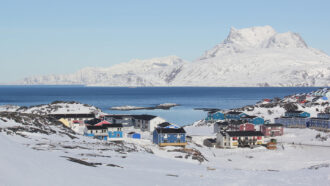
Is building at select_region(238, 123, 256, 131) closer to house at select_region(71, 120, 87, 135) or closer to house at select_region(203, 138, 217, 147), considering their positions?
house at select_region(203, 138, 217, 147)

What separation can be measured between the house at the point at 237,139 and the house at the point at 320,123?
1818 centimetres

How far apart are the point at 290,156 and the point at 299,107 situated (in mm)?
52483

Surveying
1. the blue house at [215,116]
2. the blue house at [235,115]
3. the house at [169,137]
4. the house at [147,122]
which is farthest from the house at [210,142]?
the blue house at [215,116]

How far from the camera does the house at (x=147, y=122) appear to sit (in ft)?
239

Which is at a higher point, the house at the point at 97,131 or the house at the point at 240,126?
the house at the point at 97,131

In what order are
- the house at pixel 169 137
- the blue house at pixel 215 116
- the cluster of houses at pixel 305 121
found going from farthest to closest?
1. the blue house at pixel 215 116
2. the cluster of houses at pixel 305 121
3. the house at pixel 169 137

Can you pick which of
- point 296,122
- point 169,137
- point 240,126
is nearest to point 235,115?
point 296,122

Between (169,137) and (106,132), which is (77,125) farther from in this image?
(169,137)

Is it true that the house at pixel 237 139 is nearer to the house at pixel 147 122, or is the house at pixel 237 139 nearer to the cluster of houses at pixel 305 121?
the house at pixel 147 122

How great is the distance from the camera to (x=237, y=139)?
59.0 metres

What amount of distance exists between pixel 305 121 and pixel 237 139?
24.1 m

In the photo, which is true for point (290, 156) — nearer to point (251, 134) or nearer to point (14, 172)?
point (251, 134)

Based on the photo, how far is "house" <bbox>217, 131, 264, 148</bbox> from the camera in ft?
193

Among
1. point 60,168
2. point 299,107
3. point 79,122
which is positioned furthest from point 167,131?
point 299,107
